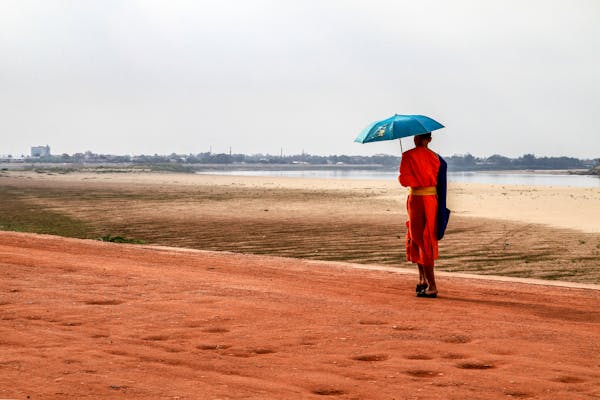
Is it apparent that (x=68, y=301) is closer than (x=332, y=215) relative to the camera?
Yes

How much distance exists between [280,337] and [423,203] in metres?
3.14

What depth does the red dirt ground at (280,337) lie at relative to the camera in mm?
5777

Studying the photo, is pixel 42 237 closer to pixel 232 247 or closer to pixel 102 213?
pixel 232 247

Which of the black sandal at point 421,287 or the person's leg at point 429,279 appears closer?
the person's leg at point 429,279

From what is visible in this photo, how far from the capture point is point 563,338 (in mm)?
7320

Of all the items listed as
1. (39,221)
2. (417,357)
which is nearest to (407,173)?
(417,357)

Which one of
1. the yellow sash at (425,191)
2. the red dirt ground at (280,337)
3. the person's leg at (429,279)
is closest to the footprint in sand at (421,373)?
the red dirt ground at (280,337)

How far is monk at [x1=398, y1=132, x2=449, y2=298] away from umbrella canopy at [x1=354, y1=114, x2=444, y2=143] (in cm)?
16

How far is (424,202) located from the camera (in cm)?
964

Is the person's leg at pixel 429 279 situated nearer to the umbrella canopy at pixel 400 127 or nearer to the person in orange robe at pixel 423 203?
the person in orange robe at pixel 423 203

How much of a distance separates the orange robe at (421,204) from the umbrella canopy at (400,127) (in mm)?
257

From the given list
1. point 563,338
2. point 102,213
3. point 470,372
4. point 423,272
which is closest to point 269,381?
point 470,372

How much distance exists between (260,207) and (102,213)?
19.5 feet

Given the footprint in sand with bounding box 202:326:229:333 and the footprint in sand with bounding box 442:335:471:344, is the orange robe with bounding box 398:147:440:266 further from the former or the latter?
the footprint in sand with bounding box 202:326:229:333
